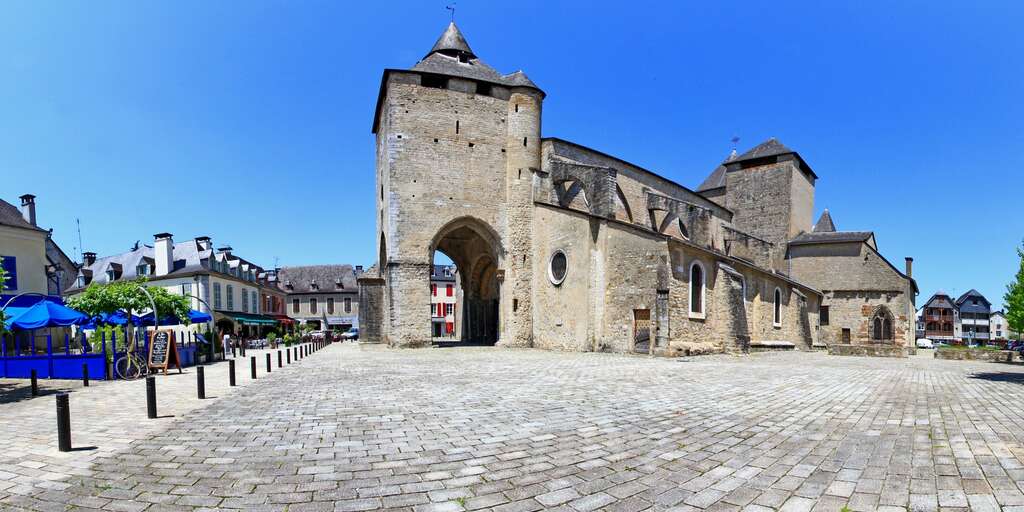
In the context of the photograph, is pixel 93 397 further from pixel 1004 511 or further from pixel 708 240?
pixel 708 240

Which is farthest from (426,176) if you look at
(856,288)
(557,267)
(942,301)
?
(942,301)

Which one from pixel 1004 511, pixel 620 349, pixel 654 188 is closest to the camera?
pixel 1004 511

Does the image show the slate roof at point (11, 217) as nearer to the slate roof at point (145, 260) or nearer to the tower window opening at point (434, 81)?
the slate roof at point (145, 260)

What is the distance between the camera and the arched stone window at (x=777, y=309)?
25828 mm

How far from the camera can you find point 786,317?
27.0 metres

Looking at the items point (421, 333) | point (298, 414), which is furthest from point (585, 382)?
point (421, 333)

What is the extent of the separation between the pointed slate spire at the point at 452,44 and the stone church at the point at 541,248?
8 centimetres

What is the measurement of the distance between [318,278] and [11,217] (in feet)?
100

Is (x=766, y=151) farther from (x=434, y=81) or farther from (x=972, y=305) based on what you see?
(x=972, y=305)

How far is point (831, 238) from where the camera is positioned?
3278cm

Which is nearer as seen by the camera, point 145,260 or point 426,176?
point 426,176

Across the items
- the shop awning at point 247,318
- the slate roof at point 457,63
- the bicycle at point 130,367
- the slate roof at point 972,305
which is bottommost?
the slate roof at point 972,305

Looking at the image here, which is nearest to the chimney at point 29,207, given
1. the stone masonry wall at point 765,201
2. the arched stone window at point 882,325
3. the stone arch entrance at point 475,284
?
the stone arch entrance at point 475,284

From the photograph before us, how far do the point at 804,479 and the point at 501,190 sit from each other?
20.1 metres
